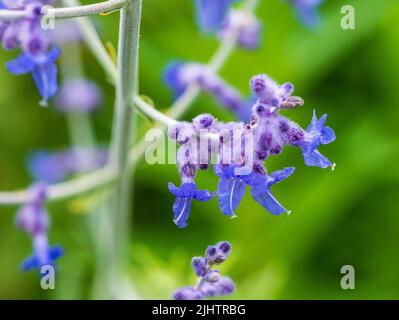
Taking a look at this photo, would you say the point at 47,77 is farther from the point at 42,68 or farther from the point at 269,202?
the point at 269,202

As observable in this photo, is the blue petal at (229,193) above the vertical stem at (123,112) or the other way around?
the other way around

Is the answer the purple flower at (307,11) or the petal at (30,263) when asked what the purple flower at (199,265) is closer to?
the petal at (30,263)

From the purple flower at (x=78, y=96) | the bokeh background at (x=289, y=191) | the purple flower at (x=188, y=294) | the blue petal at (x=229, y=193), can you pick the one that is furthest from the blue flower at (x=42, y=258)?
the purple flower at (x=78, y=96)
